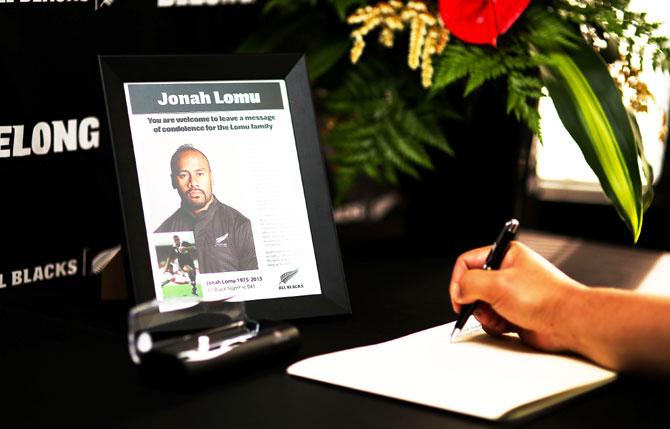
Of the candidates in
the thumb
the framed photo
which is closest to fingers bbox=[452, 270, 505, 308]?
the thumb

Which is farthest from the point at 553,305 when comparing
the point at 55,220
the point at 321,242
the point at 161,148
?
the point at 55,220

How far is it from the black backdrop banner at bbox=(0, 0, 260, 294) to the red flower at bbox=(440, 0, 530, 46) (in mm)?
411

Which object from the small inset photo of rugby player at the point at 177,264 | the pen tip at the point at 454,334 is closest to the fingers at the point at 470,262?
the pen tip at the point at 454,334

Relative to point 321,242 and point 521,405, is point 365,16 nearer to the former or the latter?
point 321,242

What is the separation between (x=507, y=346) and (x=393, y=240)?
22.8 inches

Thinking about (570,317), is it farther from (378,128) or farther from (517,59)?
(378,128)

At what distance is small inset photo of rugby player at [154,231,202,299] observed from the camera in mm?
859

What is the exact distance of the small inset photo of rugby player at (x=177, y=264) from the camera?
86 centimetres

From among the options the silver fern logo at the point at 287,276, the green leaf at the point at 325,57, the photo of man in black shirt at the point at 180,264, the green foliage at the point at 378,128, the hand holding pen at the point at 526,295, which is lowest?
the hand holding pen at the point at 526,295

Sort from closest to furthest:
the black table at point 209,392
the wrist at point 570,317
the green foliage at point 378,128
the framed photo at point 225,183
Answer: the black table at point 209,392 < the wrist at point 570,317 < the framed photo at point 225,183 < the green foliage at point 378,128

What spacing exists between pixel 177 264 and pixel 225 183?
0.10 meters

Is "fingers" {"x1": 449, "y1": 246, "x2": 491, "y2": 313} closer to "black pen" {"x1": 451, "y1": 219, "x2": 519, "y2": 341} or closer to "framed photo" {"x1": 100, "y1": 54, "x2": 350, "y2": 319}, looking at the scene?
"black pen" {"x1": 451, "y1": 219, "x2": 519, "y2": 341}

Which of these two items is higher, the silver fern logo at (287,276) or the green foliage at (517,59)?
the green foliage at (517,59)

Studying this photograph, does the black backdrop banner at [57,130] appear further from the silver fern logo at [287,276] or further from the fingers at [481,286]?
the fingers at [481,286]
